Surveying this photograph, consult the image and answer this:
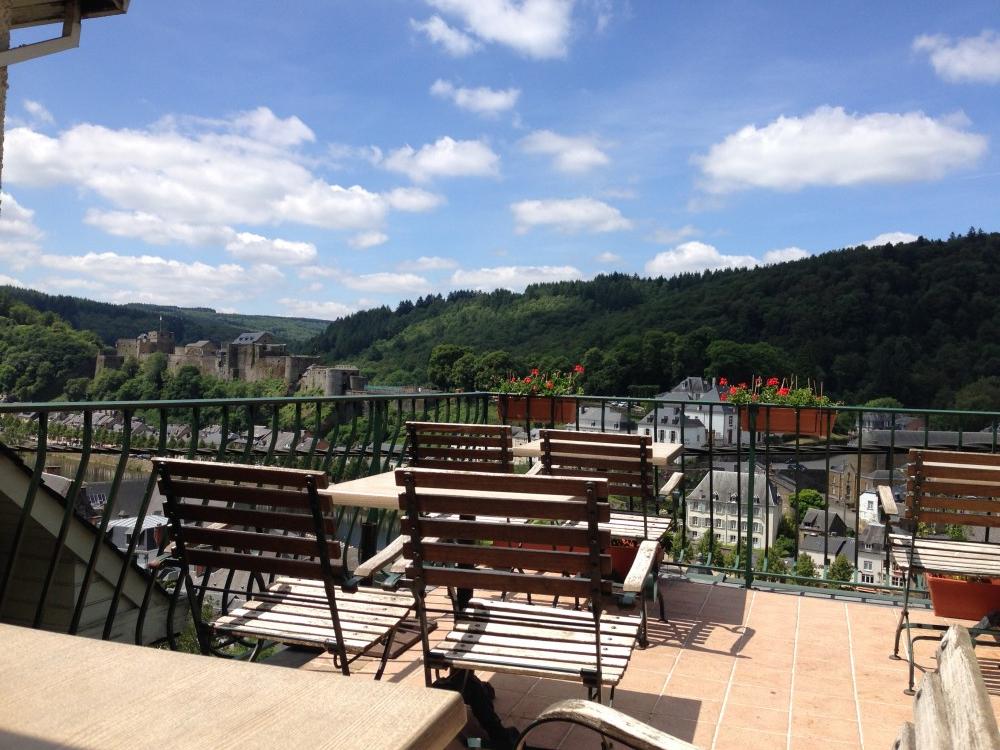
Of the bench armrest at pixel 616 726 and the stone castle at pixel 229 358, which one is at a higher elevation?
the stone castle at pixel 229 358

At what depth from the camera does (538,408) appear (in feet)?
19.5

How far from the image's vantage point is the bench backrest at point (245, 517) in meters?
2.29

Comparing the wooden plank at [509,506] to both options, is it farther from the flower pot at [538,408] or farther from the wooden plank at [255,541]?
the flower pot at [538,408]

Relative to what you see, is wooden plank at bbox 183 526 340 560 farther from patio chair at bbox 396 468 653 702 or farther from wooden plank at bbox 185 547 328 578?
patio chair at bbox 396 468 653 702

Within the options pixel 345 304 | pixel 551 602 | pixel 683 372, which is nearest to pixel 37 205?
pixel 345 304

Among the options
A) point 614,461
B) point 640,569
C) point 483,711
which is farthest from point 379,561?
point 614,461

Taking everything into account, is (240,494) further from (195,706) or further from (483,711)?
(195,706)

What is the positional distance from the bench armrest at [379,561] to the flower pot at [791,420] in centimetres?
304

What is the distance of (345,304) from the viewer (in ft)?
277

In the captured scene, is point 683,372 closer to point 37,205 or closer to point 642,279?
point 642,279

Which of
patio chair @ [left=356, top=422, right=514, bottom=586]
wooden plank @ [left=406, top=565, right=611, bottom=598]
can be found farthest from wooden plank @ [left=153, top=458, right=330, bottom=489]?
patio chair @ [left=356, top=422, right=514, bottom=586]

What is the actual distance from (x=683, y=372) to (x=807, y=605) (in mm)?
22001

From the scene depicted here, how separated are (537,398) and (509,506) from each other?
3800mm

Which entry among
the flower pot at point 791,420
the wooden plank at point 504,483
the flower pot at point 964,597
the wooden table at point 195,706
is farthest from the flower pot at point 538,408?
the wooden table at point 195,706
